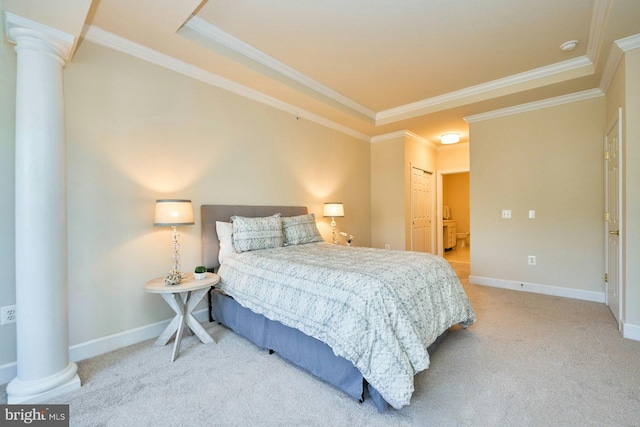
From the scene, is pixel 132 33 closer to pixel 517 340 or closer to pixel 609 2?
pixel 609 2

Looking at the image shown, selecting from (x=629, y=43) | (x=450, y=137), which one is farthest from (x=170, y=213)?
(x=450, y=137)

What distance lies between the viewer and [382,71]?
3348 mm

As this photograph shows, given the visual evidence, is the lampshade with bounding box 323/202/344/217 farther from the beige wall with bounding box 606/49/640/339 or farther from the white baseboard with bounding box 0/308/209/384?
the beige wall with bounding box 606/49/640/339

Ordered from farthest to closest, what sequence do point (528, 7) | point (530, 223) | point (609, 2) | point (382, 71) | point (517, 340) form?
1. point (530, 223)
2. point (382, 71)
3. point (517, 340)
4. point (528, 7)
5. point (609, 2)

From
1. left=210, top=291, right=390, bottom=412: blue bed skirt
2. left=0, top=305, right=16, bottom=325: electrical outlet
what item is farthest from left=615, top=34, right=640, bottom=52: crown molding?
left=0, top=305, right=16, bottom=325: electrical outlet

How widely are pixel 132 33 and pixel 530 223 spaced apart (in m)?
5.04

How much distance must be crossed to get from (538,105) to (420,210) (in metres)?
2.51

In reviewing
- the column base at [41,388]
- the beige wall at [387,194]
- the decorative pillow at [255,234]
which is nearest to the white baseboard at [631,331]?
the beige wall at [387,194]

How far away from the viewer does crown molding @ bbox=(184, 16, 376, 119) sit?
2.51 meters

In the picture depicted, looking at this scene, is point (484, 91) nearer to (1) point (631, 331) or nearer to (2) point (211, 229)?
(1) point (631, 331)

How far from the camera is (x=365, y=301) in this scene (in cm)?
168

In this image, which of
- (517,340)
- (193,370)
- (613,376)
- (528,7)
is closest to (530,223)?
(517,340)

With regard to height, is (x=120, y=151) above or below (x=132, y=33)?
below

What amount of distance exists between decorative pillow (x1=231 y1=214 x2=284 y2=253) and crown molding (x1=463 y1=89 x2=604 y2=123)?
345 centimetres
